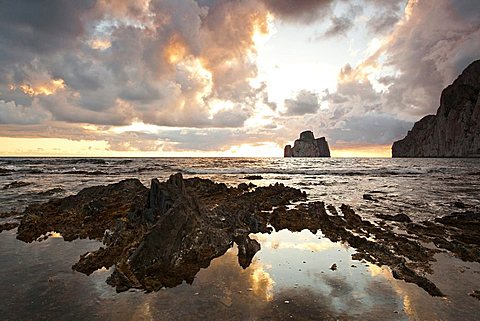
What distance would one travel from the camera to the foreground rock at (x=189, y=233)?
879 cm

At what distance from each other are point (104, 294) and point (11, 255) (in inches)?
223

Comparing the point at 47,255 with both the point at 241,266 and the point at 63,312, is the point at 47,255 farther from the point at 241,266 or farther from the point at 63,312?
the point at 241,266

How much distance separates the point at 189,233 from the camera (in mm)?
Result: 10469

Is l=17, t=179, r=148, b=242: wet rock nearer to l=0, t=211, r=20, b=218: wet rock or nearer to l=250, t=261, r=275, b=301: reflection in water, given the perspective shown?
l=0, t=211, r=20, b=218: wet rock

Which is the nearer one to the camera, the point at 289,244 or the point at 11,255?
the point at 11,255

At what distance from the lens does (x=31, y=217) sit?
49.1ft

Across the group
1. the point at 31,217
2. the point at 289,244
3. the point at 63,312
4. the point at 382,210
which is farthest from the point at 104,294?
the point at 382,210

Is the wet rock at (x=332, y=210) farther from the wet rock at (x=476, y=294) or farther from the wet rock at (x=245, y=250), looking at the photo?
the wet rock at (x=476, y=294)

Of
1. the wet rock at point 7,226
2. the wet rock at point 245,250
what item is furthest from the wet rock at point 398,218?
the wet rock at point 7,226

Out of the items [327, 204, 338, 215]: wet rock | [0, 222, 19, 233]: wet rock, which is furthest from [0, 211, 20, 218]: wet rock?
[327, 204, 338, 215]: wet rock

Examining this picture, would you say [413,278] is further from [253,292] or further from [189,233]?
[189,233]

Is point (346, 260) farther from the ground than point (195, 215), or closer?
closer

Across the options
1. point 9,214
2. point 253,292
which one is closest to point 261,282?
point 253,292

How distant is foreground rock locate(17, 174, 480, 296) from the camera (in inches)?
346
